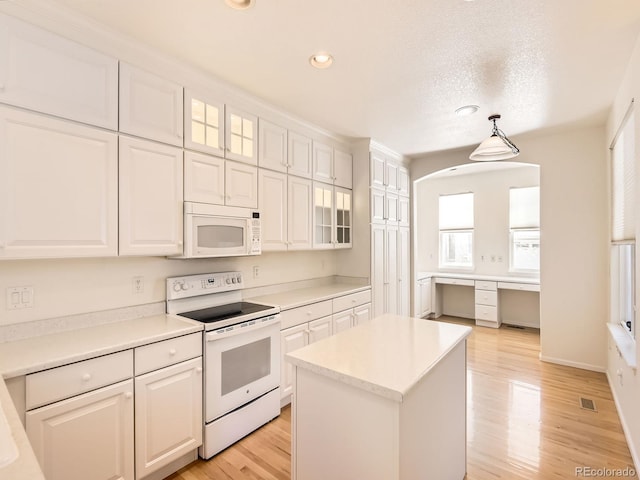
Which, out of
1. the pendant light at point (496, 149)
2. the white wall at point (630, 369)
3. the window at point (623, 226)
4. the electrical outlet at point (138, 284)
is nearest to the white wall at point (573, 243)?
the window at point (623, 226)

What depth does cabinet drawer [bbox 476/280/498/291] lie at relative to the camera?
5234mm

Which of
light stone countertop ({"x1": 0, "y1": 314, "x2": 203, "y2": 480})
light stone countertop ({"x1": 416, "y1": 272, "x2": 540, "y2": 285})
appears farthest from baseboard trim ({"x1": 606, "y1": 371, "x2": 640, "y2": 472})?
light stone countertop ({"x1": 0, "y1": 314, "x2": 203, "y2": 480})

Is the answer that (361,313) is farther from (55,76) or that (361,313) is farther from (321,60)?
(55,76)

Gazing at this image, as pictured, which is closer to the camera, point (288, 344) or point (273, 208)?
point (288, 344)

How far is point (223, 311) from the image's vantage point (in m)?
2.55

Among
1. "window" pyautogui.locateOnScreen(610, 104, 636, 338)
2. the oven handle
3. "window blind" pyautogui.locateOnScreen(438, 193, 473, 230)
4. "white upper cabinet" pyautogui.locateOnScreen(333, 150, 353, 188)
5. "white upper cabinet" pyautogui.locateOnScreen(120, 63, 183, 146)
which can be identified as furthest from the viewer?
"window blind" pyautogui.locateOnScreen(438, 193, 473, 230)

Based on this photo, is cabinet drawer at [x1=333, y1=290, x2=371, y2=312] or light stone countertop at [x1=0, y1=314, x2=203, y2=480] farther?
cabinet drawer at [x1=333, y1=290, x2=371, y2=312]

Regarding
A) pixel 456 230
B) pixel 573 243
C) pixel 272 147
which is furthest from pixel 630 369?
pixel 456 230

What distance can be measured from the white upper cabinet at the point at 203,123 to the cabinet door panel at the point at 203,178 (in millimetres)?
69

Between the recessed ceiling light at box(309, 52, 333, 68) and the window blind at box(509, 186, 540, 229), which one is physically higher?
the recessed ceiling light at box(309, 52, 333, 68)

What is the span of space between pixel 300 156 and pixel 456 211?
3880 millimetres

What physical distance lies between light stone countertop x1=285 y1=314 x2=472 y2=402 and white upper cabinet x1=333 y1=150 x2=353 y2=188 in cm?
216

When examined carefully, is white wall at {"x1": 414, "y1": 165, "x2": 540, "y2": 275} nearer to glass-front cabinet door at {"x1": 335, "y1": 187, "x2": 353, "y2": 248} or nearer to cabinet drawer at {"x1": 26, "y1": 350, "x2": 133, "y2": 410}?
glass-front cabinet door at {"x1": 335, "y1": 187, "x2": 353, "y2": 248}

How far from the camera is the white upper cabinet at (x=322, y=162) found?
353 cm
